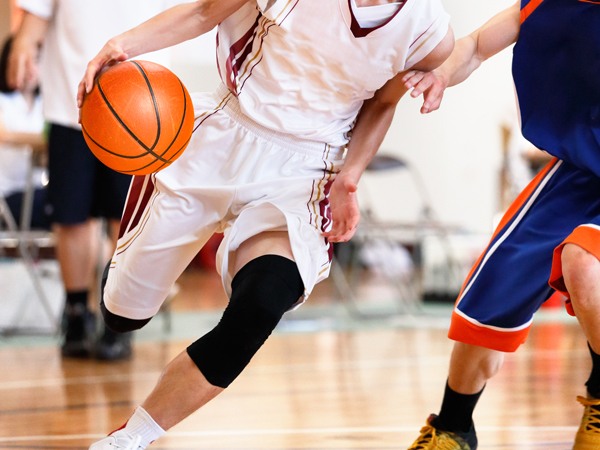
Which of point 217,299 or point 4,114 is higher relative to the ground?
point 4,114

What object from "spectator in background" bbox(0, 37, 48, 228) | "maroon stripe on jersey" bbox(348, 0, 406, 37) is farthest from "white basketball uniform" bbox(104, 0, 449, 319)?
"spectator in background" bbox(0, 37, 48, 228)

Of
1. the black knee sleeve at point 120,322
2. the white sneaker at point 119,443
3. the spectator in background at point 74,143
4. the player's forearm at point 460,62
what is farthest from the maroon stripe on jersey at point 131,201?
the spectator in background at point 74,143

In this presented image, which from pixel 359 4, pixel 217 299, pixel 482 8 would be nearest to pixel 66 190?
pixel 359 4

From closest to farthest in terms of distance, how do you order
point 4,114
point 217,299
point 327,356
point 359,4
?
point 359,4 < point 327,356 < point 4,114 < point 217,299

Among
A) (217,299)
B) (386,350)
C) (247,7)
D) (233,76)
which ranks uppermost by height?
(247,7)

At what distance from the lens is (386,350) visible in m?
3.87

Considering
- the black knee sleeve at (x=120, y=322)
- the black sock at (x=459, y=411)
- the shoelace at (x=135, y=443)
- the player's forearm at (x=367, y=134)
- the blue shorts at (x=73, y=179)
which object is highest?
the player's forearm at (x=367, y=134)

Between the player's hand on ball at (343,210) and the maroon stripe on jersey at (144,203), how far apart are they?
48cm

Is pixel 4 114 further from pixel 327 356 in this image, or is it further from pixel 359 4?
pixel 359 4

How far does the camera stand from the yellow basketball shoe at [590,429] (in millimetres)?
1749

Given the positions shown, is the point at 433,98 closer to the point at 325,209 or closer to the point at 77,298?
the point at 325,209

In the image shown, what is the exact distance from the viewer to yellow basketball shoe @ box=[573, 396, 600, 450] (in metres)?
1.75

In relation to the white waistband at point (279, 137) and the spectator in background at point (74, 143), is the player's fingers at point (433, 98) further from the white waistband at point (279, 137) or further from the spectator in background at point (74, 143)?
the spectator in background at point (74, 143)

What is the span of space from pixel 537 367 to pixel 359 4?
229 centimetres
